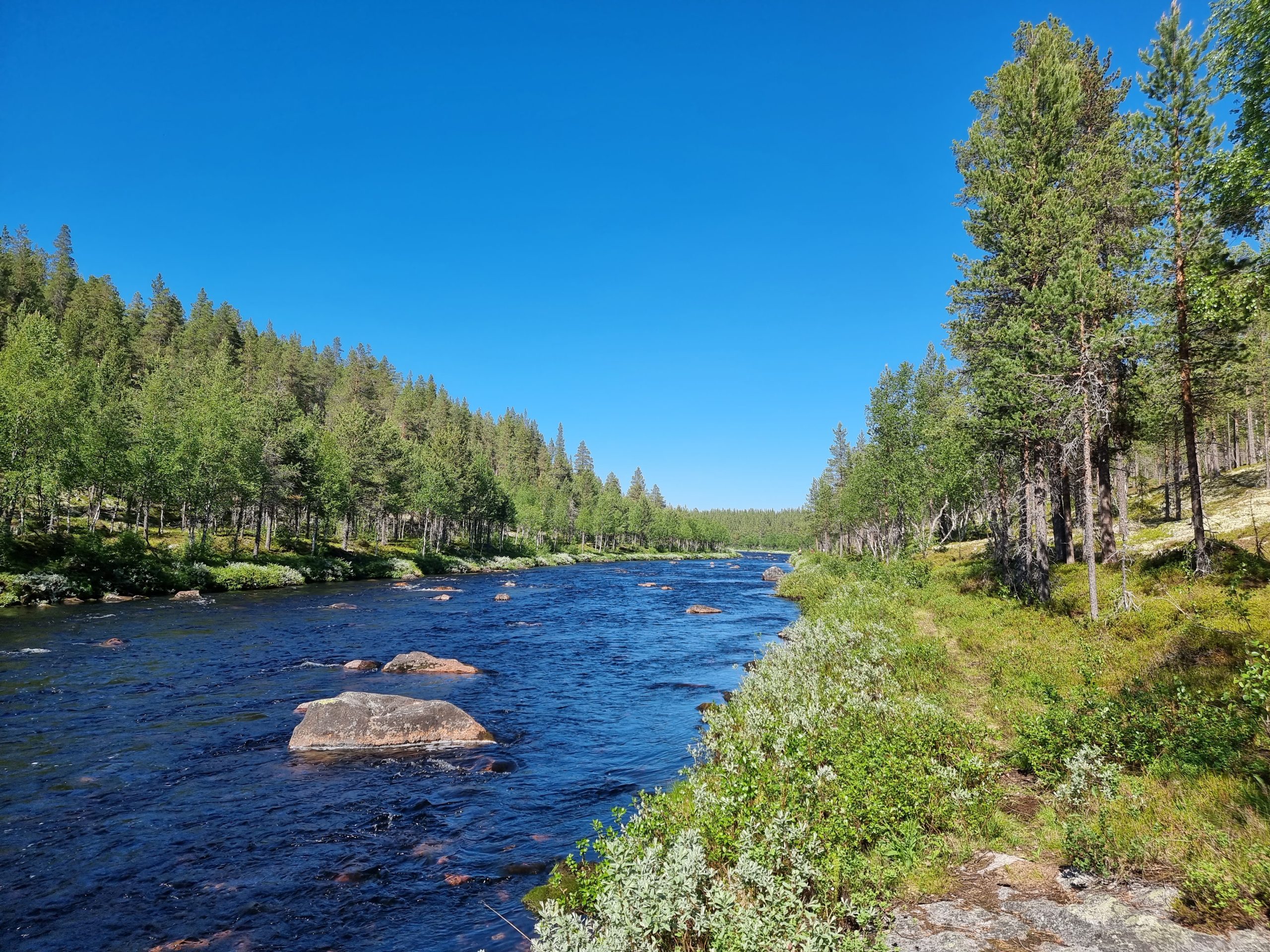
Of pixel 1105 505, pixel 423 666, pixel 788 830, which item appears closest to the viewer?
pixel 788 830

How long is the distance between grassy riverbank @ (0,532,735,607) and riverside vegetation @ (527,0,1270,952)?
134 ft

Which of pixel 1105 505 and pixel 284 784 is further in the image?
pixel 1105 505

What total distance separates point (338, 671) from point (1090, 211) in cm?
3393

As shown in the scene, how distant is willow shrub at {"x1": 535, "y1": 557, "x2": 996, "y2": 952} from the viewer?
602 cm

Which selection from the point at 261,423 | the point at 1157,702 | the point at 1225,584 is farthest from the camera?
the point at 261,423

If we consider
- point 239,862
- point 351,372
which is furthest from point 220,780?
point 351,372

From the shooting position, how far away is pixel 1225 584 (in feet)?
59.1

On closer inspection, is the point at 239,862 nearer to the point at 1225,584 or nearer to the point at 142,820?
the point at 142,820

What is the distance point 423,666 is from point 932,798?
19.2 meters

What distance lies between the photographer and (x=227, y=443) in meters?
54.8

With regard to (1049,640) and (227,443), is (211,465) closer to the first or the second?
(227,443)

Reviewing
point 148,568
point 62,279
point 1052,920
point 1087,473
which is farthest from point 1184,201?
point 62,279

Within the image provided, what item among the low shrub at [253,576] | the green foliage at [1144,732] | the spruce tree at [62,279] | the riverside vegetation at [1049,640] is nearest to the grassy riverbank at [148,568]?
the low shrub at [253,576]

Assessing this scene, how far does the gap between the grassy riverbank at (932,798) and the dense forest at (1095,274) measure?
6.72m
